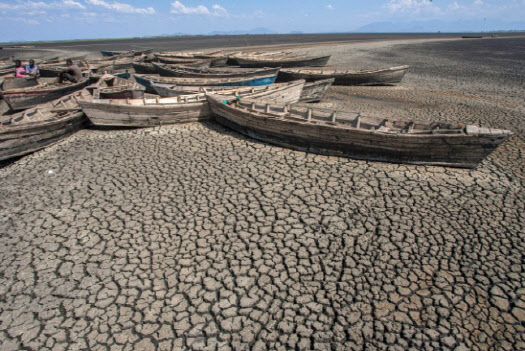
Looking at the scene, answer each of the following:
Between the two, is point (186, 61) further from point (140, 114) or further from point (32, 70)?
point (140, 114)

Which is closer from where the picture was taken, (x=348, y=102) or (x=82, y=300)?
(x=82, y=300)

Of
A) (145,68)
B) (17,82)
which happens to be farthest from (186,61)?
(17,82)

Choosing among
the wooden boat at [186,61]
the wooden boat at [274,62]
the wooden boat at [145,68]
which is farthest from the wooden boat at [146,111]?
the wooden boat at [274,62]

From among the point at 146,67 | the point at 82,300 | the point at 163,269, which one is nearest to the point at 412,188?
the point at 163,269

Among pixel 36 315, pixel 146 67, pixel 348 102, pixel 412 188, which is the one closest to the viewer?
pixel 36 315

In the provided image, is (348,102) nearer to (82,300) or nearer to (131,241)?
(131,241)
